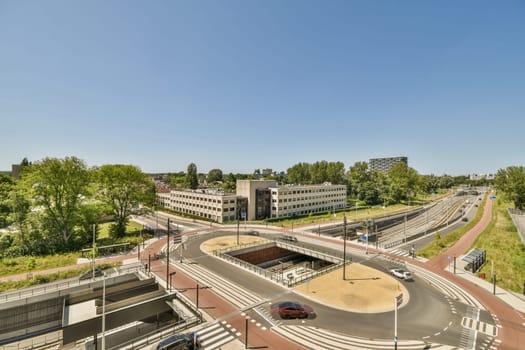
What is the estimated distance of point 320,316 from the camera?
73.6ft

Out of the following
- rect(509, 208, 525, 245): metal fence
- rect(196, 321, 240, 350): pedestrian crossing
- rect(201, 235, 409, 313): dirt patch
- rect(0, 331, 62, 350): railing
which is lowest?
rect(0, 331, 62, 350): railing

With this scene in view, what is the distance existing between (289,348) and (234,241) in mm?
33209

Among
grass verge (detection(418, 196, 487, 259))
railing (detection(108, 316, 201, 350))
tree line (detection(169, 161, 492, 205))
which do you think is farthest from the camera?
tree line (detection(169, 161, 492, 205))

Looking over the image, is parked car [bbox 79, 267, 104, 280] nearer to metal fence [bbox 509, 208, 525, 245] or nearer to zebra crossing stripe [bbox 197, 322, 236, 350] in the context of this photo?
zebra crossing stripe [bbox 197, 322, 236, 350]

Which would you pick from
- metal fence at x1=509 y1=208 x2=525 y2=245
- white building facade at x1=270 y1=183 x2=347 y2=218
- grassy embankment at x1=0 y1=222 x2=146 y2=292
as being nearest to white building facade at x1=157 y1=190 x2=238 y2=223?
white building facade at x1=270 y1=183 x2=347 y2=218

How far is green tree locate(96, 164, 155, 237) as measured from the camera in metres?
53.6

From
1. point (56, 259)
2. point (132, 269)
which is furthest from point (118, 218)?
point (132, 269)

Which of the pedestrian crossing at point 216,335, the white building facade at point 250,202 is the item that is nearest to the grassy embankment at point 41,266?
the pedestrian crossing at point 216,335

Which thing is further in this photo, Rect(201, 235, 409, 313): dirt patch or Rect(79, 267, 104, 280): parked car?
Rect(79, 267, 104, 280): parked car

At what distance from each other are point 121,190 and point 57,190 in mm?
11668

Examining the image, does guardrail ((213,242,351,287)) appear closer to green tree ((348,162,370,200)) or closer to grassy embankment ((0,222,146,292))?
grassy embankment ((0,222,146,292))

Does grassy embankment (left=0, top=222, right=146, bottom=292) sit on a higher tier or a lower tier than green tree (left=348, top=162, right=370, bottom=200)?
lower

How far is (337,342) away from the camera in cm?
1861

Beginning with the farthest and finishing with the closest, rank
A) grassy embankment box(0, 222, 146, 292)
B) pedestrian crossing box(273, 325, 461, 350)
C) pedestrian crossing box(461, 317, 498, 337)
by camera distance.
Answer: grassy embankment box(0, 222, 146, 292), pedestrian crossing box(461, 317, 498, 337), pedestrian crossing box(273, 325, 461, 350)
